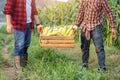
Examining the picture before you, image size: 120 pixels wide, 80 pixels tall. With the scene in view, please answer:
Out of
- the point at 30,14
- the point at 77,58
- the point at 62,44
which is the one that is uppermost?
the point at 30,14

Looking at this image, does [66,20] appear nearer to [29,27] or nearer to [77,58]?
[77,58]

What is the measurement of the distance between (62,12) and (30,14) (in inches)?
329

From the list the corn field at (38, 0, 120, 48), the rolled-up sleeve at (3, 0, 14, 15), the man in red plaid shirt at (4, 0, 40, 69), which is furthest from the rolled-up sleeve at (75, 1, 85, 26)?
the corn field at (38, 0, 120, 48)

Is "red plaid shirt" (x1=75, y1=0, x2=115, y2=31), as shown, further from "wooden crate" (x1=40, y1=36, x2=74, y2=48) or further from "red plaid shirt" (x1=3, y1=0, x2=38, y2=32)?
"red plaid shirt" (x1=3, y1=0, x2=38, y2=32)

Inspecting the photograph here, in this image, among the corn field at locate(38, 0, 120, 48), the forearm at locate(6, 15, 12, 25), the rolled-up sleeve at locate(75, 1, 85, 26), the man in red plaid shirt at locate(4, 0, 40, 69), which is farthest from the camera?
the corn field at locate(38, 0, 120, 48)

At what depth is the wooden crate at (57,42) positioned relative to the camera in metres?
6.93

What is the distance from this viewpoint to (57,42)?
698 centimetres

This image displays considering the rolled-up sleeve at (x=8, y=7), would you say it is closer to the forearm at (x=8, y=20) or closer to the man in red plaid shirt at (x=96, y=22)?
the forearm at (x=8, y=20)

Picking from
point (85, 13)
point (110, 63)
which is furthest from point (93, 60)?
point (85, 13)

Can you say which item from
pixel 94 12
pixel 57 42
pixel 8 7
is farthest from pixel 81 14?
pixel 8 7

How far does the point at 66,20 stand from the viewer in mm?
15086

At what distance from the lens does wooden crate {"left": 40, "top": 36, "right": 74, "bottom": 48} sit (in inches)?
273

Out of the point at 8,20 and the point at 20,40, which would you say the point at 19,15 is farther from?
the point at 20,40

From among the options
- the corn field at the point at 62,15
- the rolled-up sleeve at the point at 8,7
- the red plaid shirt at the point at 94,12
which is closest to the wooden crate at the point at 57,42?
the red plaid shirt at the point at 94,12
